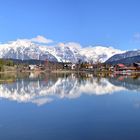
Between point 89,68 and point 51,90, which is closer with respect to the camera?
point 51,90

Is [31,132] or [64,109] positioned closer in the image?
[31,132]

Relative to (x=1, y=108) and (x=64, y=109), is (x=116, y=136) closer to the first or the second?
(x=64, y=109)

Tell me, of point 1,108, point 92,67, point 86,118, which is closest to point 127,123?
point 86,118

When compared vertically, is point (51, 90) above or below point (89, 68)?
below

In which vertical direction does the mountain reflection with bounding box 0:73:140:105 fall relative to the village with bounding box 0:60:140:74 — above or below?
below

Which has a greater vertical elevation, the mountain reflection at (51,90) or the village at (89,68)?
the village at (89,68)

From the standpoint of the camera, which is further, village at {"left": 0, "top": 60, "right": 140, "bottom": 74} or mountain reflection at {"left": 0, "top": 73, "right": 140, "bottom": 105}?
village at {"left": 0, "top": 60, "right": 140, "bottom": 74}

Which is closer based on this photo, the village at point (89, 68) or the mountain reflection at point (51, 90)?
the mountain reflection at point (51, 90)

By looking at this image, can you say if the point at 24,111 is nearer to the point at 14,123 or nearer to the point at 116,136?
the point at 14,123

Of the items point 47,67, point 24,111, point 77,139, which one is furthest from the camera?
point 47,67

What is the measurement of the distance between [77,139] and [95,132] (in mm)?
1018

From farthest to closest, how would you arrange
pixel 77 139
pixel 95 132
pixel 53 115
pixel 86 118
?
pixel 53 115
pixel 86 118
pixel 95 132
pixel 77 139

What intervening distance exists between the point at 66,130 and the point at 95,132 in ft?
2.93

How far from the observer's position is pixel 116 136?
354 inches
